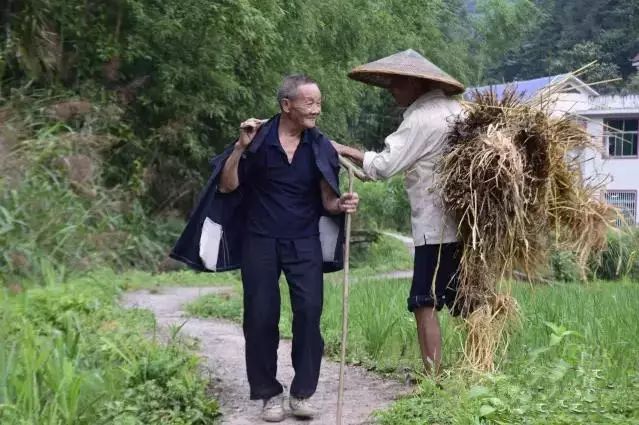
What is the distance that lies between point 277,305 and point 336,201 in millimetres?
643

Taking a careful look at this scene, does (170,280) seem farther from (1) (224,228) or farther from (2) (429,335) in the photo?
(2) (429,335)

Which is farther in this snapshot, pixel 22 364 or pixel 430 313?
pixel 430 313

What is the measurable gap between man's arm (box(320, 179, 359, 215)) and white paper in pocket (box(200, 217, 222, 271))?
0.60 meters

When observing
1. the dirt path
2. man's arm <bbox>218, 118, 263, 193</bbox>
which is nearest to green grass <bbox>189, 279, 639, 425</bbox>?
the dirt path

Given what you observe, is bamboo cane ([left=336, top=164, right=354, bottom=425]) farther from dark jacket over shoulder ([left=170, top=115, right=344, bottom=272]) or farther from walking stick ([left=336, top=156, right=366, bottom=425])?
dark jacket over shoulder ([left=170, top=115, right=344, bottom=272])

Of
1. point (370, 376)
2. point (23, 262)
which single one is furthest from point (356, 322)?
point (23, 262)

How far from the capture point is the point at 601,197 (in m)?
5.57

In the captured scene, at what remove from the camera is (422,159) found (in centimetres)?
545

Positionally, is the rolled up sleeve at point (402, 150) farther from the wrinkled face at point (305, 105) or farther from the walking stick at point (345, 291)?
the wrinkled face at point (305, 105)

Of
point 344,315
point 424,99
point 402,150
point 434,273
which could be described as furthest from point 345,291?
point 424,99

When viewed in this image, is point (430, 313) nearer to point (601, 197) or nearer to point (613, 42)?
point (601, 197)

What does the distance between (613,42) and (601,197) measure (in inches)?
1847

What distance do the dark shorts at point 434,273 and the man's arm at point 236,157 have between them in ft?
3.54

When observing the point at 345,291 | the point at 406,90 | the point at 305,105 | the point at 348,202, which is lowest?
the point at 345,291
